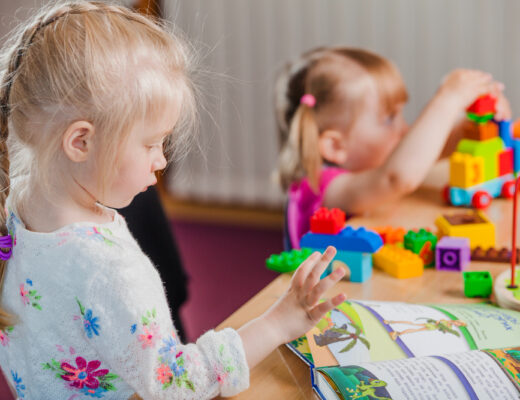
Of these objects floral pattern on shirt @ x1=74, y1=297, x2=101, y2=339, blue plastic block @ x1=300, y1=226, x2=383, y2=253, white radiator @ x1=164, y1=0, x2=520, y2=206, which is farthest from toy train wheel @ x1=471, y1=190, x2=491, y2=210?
white radiator @ x1=164, y1=0, x2=520, y2=206

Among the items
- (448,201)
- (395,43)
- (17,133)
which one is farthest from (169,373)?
(395,43)

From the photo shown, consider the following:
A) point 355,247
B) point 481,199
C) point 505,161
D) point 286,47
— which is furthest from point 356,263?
point 286,47

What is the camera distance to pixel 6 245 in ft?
2.73

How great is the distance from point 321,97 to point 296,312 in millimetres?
762

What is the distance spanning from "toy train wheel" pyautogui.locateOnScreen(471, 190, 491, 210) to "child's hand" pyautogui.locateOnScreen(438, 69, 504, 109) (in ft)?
0.55

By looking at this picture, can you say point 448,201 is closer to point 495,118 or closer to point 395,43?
point 495,118

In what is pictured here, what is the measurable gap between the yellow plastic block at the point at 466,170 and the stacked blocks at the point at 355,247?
32 centimetres

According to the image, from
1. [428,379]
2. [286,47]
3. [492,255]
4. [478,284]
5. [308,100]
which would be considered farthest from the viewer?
[286,47]

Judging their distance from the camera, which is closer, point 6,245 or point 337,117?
point 6,245

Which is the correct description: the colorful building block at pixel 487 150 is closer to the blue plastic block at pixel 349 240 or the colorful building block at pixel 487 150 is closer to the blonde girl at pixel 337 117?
the blonde girl at pixel 337 117

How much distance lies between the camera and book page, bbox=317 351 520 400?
736 millimetres

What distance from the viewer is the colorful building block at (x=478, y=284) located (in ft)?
3.29

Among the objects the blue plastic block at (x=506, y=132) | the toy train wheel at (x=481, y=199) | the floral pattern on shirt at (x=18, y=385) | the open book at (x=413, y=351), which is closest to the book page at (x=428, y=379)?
the open book at (x=413, y=351)

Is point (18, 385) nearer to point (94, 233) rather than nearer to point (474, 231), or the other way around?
point (94, 233)
